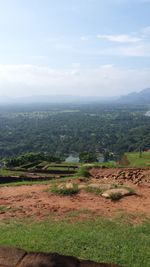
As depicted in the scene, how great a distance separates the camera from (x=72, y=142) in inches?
3469

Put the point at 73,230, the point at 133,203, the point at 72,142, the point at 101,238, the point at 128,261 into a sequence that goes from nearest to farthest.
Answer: the point at 128,261 < the point at 101,238 < the point at 73,230 < the point at 133,203 < the point at 72,142

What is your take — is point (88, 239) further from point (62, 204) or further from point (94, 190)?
point (94, 190)

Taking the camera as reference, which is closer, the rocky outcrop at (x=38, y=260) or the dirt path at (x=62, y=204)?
the rocky outcrop at (x=38, y=260)

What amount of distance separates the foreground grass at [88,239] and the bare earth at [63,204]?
0.57 metres

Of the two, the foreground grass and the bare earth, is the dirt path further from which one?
the foreground grass

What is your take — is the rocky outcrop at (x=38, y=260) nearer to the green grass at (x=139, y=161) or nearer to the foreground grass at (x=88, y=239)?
the foreground grass at (x=88, y=239)

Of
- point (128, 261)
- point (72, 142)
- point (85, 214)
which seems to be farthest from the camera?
point (72, 142)

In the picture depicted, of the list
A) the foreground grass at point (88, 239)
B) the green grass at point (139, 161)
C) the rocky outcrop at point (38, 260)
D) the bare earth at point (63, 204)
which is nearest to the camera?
the rocky outcrop at point (38, 260)

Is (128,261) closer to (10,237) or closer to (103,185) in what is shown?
(10,237)

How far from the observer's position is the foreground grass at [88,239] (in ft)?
15.0

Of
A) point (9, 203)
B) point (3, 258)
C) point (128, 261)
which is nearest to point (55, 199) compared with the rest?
point (9, 203)

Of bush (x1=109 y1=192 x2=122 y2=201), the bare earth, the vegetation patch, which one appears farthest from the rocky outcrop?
the vegetation patch

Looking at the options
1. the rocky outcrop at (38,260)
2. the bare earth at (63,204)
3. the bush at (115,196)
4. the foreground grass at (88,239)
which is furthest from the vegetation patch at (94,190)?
the rocky outcrop at (38,260)

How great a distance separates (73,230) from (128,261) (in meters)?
1.33
